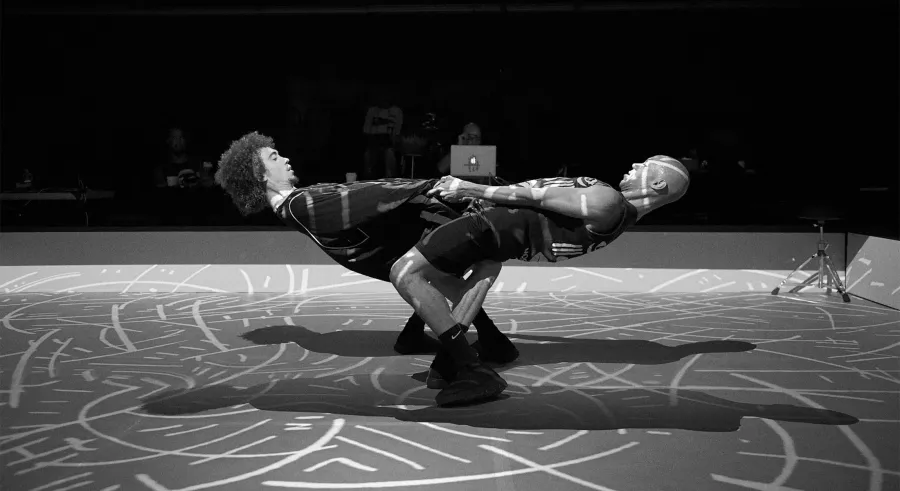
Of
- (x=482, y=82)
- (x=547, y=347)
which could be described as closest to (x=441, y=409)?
(x=547, y=347)

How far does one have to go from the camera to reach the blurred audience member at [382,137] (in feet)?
23.6

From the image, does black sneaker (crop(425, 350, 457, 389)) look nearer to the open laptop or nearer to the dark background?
the open laptop

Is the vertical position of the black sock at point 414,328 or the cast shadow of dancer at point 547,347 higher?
the black sock at point 414,328

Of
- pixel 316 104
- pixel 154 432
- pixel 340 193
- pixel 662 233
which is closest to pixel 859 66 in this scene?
pixel 662 233

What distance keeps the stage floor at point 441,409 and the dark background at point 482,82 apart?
3.18 m

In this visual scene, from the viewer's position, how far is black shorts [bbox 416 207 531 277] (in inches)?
104

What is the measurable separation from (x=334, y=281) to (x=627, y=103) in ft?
11.7

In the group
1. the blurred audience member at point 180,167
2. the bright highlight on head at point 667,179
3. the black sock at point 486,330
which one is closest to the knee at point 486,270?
the black sock at point 486,330

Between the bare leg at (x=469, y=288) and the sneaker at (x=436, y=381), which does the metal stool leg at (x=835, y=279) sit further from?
the sneaker at (x=436, y=381)

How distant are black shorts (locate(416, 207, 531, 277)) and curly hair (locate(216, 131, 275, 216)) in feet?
3.32

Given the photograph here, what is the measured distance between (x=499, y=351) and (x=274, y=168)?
129 centimetres

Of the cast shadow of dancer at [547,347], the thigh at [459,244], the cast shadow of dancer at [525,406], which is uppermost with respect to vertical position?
the thigh at [459,244]

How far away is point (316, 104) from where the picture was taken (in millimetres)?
7504

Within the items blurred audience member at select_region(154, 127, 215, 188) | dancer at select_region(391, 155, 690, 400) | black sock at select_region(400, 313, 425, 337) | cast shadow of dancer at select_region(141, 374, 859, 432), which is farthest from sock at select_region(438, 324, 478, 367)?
blurred audience member at select_region(154, 127, 215, 188)
